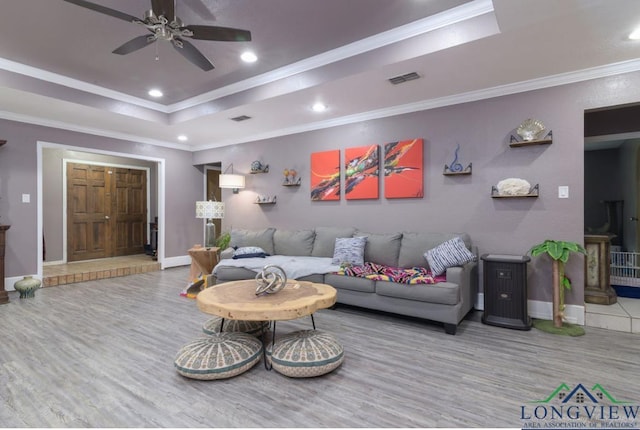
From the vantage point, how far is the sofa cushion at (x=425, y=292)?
289cm

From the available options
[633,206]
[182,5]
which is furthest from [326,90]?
[633,206]

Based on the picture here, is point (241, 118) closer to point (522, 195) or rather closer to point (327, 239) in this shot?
point (327, 239)

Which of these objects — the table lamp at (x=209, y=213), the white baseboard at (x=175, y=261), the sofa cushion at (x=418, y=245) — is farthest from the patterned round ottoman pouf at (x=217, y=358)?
the white baseboard at (x=175, y=261)

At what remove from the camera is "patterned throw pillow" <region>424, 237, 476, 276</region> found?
3199 mm

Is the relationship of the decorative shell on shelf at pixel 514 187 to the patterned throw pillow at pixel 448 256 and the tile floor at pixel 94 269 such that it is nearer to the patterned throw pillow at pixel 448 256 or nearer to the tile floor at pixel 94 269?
the patterned throw pillow at pixel 448 256

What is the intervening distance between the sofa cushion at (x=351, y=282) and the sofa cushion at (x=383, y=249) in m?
0.62

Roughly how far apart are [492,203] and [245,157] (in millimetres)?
4199

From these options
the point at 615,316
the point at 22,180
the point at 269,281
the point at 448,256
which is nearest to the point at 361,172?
the point at 448,256

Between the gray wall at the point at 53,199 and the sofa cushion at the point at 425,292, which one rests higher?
the gray wall at the point at 53,199

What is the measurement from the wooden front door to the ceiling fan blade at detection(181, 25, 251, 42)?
19.3 ft

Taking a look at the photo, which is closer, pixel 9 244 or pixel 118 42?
pixel 118 42

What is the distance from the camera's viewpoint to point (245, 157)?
5.94 metres

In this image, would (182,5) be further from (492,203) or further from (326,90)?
(492,203)

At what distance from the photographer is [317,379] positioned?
2.14 metres
